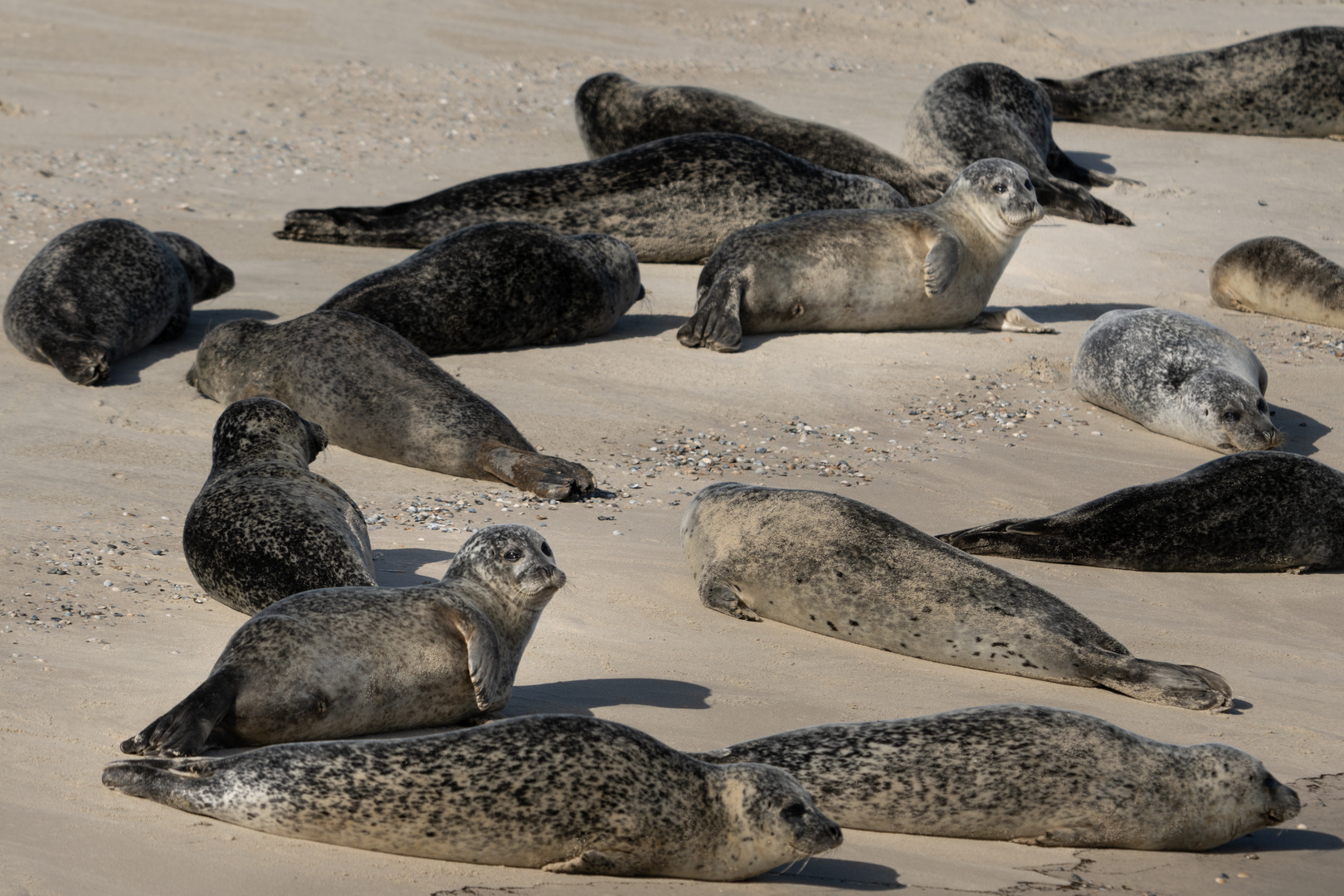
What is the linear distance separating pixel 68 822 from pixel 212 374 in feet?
13.5

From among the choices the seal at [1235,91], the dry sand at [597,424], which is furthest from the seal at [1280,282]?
the seal at [1235,91]

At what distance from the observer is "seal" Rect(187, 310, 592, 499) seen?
20.1 ft

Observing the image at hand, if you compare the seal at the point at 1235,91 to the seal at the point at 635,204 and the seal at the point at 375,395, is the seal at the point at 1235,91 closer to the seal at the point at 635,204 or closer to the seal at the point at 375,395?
the seal at the point at 635,204

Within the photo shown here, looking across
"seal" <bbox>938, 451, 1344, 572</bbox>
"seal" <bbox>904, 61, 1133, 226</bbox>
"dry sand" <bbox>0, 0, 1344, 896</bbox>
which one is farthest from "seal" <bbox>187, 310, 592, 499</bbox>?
"seal" <bbox>904, 61, 1133, 226</bbox>

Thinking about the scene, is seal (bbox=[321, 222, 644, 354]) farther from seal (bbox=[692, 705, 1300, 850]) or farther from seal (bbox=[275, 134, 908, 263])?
seal (bbox=[692, 705, 1300, 850])

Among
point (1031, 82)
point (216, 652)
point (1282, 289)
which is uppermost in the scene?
point (1031, 82)

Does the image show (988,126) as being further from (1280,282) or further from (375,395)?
(375,395)

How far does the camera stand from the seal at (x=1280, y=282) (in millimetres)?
8953

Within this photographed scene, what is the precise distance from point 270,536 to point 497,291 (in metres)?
3.57

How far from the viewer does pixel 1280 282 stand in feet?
29.8

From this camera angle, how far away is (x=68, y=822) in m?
3.06

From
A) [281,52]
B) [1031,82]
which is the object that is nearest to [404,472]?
[1031,82]

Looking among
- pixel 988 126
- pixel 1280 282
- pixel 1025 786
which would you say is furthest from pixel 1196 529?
pixel 988 126

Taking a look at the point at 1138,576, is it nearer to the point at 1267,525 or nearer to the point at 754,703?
the point at 1267,525
